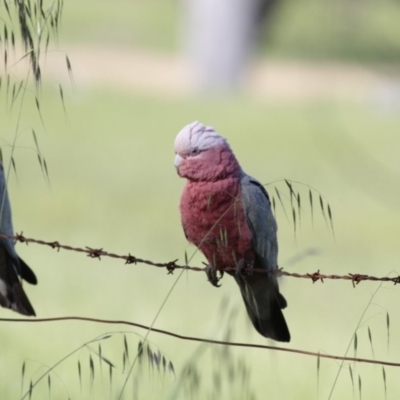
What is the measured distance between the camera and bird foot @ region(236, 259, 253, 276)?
4125 mm

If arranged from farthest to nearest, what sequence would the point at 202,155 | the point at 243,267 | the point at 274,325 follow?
1. the point at 274,325
2. the point at 243,267
3. the point at 202,155

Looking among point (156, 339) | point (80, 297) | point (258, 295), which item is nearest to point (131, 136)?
point (80, 297)

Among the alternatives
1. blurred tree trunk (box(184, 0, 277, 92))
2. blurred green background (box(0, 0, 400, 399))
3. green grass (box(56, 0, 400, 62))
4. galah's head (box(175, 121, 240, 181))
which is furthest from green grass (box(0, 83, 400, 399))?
green grass (box(56, 0, 400, 62))

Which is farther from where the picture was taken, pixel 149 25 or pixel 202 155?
pixel 149 25

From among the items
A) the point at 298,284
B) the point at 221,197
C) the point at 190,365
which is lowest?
the point at 298,284

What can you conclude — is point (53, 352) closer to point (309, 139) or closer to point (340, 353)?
point (340, 353)

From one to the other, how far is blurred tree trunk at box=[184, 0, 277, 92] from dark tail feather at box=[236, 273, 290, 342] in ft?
82.2

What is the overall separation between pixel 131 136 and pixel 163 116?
191 cm

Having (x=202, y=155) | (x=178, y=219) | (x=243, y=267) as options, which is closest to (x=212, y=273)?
(x=243, y=267)

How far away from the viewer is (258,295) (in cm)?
430

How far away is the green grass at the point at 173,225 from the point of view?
7402 millimetres

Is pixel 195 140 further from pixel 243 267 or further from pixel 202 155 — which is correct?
pixel 243 267

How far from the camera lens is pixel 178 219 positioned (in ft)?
45.1

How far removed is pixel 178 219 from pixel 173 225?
0.27m
